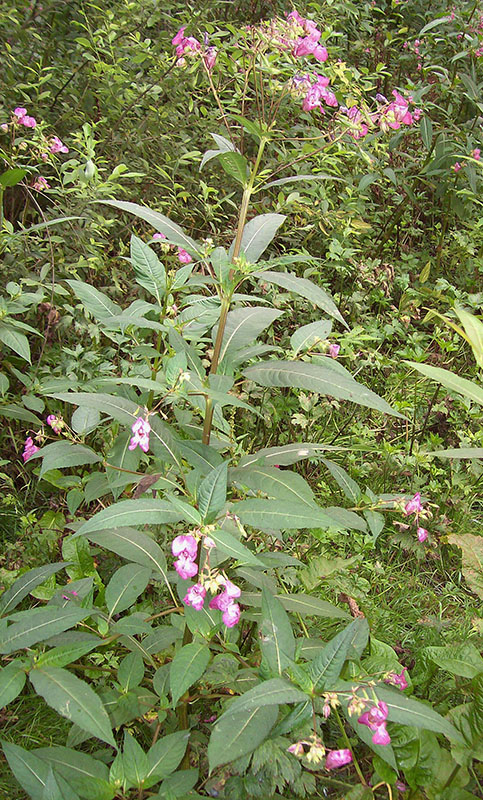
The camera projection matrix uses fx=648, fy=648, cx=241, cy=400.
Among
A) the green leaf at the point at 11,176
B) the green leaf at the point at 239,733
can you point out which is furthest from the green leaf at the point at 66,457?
the green leaf at the point at 11,176

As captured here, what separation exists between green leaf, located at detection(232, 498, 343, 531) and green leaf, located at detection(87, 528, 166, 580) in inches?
16.9

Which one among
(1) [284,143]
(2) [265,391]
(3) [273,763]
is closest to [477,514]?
(2) [265,391]

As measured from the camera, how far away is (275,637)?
1197mm

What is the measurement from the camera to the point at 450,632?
210 centimetres

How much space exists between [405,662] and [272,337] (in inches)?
55.8

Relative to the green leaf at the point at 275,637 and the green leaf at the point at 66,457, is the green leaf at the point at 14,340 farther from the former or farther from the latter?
the green leaf at the point at 275,637

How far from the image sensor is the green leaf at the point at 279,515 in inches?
40.5

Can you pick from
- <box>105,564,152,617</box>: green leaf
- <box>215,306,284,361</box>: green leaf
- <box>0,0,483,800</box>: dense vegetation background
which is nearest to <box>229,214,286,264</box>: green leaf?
<box>0,0,483,800</box>: dense vegetation background

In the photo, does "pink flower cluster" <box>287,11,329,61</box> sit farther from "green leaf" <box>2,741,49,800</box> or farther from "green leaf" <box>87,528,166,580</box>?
"green leaf" <box>2,741,49,800</box>

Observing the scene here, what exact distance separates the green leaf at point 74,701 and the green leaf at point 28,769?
0.57 ft

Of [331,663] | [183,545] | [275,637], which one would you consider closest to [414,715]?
[331,663]

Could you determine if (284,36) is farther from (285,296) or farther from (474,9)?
(474,9)

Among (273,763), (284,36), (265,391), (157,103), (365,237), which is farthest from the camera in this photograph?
(365,237)

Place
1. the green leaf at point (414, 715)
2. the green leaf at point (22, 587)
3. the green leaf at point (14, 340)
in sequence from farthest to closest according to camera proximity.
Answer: the green leaf at point (14, 340) < the green leaf at point (22, 587) < the green leaf at point (414, 715)
